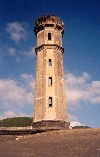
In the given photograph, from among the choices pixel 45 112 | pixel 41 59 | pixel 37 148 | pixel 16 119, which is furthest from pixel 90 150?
pixel 16 119

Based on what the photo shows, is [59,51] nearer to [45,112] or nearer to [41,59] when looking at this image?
[41,59]

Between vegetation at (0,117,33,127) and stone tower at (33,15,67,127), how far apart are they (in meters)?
19.1

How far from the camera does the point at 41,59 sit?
28.6 metres

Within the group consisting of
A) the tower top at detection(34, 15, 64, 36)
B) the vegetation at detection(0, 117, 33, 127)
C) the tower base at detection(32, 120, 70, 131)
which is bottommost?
the tower base at detection(32, 120, 70, 131)

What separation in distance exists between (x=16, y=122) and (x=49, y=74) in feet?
68.7

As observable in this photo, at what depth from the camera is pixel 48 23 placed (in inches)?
1188

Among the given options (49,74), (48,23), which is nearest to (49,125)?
(49,74)

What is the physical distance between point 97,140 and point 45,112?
10835 mm

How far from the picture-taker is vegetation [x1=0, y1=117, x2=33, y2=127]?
44.3m

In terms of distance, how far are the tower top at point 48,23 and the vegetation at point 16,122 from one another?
20.2 metres

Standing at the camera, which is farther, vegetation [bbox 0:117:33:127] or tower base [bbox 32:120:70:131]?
vegetation [bbox 0:117:33:127]

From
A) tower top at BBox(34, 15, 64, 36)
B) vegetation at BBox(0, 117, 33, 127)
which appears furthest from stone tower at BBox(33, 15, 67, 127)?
vegetation at BBox(0, 117, 33, 127)

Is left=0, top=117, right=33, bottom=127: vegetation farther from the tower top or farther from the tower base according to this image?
the tower top

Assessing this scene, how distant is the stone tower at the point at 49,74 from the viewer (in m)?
25.7
